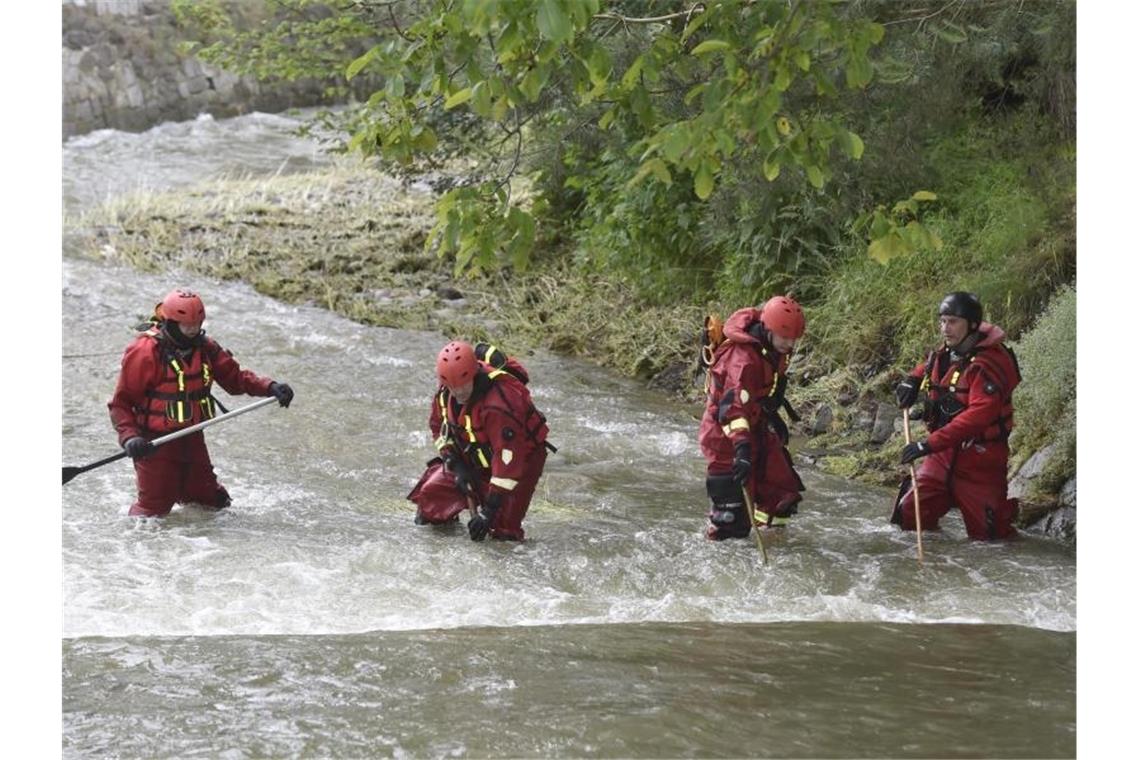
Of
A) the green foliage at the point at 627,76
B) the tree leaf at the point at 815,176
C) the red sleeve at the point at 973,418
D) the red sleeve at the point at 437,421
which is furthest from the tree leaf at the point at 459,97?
the red sleeve at the point at 973,418

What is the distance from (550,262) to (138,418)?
856 centimetres

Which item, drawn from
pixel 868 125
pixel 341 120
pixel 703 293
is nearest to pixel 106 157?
pixel 341 120

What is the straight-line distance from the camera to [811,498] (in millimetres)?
9844

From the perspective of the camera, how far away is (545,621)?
718cm

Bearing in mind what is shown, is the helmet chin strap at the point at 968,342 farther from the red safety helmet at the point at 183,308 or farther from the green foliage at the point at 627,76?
the red safety helmet at the point at 183,308

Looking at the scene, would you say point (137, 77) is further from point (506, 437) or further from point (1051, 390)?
point (1051, 390)

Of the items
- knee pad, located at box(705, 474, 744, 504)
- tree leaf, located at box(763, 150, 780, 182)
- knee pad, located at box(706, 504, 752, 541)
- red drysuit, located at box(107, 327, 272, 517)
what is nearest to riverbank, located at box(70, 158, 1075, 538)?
knee pad, located at box(706, 504, 752, 541)

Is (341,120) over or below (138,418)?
over

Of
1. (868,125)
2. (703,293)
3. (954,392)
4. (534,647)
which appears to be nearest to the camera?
(534,647)

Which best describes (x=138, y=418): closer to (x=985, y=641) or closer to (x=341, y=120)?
(x=985, y=641)

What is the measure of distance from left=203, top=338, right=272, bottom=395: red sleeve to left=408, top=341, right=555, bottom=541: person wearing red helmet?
1250 mm

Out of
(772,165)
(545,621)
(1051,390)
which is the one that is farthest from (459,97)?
(1051,390)

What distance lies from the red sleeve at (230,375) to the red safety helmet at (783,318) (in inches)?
126

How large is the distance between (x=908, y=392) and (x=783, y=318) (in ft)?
3.57
